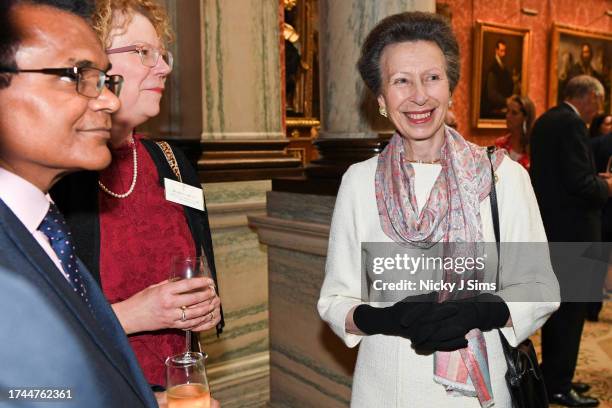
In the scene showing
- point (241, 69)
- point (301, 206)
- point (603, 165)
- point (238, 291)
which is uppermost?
point (241, 69)

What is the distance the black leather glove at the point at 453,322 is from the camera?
5.14 ft

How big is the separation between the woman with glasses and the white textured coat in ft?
1.41

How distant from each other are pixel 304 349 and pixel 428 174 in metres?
1.81

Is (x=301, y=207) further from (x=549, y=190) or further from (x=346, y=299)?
(x=549, y=190)

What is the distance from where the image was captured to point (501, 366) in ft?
5.69

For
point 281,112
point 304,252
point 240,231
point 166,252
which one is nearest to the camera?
point 166,252

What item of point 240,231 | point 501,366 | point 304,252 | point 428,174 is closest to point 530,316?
point 501,366

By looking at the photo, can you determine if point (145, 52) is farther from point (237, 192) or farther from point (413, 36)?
point (237, 192)

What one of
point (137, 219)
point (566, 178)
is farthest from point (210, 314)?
point (566, 178)

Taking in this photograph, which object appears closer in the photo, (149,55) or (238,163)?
(149,55)

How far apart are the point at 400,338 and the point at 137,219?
90 cm

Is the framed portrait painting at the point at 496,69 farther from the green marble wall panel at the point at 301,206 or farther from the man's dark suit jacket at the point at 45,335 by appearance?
the man's dark suit jacket at the point at 45,335

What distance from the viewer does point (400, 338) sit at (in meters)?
1.79

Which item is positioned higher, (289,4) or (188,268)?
(289,4)
